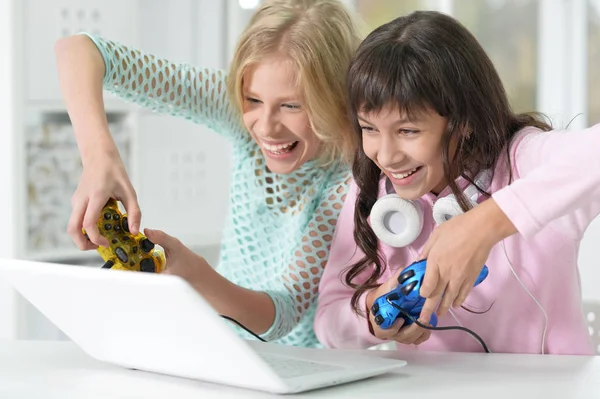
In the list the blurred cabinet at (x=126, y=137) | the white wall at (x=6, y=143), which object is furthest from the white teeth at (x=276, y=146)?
the white wall at (x=6, y=143)

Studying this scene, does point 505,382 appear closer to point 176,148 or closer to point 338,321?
point 338,321

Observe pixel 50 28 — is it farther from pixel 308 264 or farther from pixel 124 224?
pixel 124 224

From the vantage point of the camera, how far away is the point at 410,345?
4.06 feet

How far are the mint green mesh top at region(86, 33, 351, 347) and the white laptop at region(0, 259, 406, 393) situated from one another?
41cm

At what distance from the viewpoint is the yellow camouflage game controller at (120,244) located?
1.00 m

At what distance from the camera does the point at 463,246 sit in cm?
88

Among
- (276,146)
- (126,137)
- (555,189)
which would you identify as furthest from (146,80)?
(126,137)

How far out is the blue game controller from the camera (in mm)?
936

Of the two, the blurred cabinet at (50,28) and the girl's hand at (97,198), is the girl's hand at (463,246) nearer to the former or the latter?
the girl's hand at (97,198)

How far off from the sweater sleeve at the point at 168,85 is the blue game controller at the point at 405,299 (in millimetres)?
518

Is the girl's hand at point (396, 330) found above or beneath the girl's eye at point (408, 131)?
beneath

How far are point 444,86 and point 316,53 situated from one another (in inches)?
10.6

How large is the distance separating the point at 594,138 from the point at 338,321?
51cm

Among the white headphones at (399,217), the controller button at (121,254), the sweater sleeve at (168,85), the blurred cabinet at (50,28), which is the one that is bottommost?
the controller button at (121,254)
